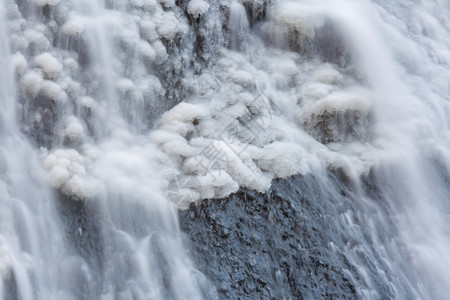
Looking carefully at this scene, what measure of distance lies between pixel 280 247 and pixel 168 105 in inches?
62.4

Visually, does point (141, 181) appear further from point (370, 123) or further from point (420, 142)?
point (420, 142)

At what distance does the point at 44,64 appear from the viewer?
4.90 m

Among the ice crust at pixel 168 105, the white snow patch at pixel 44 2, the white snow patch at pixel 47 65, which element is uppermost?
the white snow patch at pixel 44 2

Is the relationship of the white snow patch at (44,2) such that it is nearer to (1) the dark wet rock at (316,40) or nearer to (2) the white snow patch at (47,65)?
(2) the white snow patch at (47,65)

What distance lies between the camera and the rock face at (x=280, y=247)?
182 inches

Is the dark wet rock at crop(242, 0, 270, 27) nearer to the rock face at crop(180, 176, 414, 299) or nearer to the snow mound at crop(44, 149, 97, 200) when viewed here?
the rock face at crop(180, 176, 414, 299)

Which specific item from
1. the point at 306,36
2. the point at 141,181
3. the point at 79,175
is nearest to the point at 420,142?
the point at 306,36

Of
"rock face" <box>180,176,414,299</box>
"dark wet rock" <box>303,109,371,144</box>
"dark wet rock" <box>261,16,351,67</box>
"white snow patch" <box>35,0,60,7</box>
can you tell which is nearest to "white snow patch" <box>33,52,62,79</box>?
"white snow patch" <box>35,0,60,7</box>

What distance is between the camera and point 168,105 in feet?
18.1

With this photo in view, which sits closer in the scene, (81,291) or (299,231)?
(81,291)

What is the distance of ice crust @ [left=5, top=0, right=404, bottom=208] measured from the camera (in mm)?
4824

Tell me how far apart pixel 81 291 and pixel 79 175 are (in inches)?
33.0

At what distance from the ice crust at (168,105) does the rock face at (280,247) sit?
16cm

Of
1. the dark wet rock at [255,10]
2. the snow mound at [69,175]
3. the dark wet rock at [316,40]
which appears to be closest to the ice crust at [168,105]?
the snow mound at [69,175]
